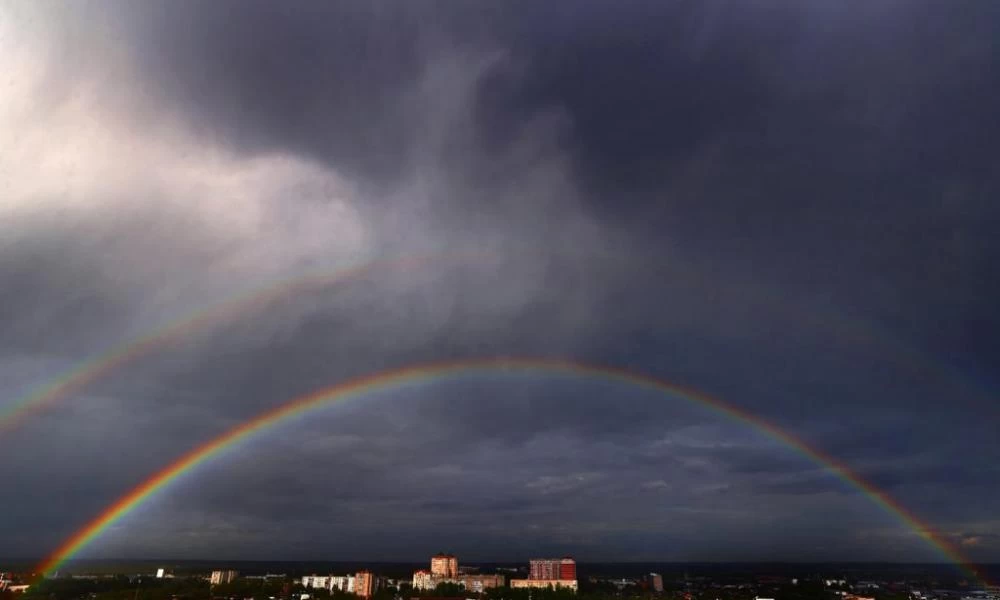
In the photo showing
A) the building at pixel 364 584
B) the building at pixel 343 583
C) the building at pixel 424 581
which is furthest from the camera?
the building at pixel 343 583

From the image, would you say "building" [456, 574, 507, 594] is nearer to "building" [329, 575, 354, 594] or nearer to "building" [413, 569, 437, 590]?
"building" [413, 569, 437, 590]

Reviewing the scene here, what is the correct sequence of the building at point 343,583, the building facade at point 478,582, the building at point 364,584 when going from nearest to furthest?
1. the building at point 364,584
2. the building facade at point 478,582
3. the building at point 343,583

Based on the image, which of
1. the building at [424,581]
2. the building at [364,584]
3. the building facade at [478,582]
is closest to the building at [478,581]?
the building facade at [478,582]

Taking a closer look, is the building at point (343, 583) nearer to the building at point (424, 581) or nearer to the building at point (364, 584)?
the building at point (364, 584)

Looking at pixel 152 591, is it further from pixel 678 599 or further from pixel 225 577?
pixel 678 599

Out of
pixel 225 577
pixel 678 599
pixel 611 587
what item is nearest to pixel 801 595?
pixel 678 599

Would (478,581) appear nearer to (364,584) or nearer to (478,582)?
(478,582)

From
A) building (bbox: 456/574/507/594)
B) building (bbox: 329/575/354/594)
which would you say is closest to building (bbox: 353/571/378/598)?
building (bbox: 329/575/354/594)

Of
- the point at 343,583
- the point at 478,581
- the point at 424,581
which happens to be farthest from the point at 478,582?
the point at 343,583
